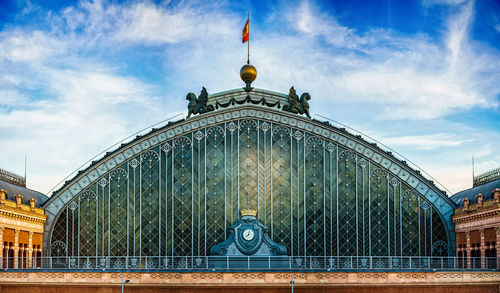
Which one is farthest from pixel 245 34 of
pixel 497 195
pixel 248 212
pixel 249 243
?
pixel 497 195

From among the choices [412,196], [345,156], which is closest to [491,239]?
[412,196]

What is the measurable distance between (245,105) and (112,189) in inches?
675

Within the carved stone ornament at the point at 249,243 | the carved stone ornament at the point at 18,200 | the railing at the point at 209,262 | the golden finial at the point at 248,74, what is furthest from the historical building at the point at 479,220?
the carved stone ornament at the point at 18,200

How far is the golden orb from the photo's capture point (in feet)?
225

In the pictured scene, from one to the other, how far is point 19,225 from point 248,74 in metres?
29.7

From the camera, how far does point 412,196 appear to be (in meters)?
63.8

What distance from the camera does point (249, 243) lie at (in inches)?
2334

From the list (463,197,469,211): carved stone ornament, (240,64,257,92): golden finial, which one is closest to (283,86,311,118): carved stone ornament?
(240,64,257,92): golden finial

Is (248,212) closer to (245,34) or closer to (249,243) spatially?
(249,243)

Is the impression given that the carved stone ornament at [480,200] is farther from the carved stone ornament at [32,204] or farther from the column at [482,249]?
the carved stone ornament at [32,204]

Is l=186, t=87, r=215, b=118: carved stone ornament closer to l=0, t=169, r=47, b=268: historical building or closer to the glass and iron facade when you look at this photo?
the glass and iron facade

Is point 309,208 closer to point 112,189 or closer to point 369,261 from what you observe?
point 369,261

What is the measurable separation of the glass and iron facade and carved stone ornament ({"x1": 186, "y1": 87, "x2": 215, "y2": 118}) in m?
0.83

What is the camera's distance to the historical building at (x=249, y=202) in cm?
6175
